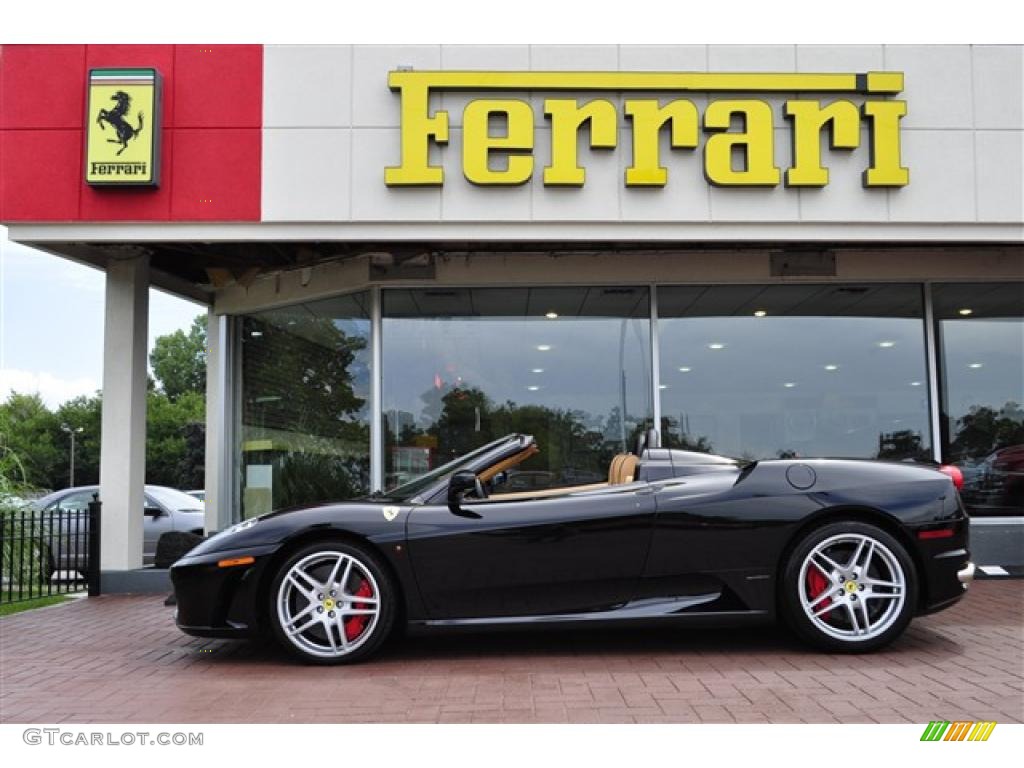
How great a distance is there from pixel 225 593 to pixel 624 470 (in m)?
2.36

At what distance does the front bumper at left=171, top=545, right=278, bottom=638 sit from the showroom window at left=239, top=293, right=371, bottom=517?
4192mm

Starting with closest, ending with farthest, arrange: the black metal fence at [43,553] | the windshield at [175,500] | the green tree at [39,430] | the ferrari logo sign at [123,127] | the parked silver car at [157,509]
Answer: the ferrari logo sign at [123,127]
the black metal fence at [43,553]
the parked silver car at [157,509]
the windshield at [175,500]
the green tree at [39,430]

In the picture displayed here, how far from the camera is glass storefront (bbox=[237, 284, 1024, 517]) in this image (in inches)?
365

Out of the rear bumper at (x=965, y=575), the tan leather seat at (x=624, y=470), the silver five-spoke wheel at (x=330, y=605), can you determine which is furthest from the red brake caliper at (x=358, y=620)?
the rear bumper at (x=965, y=575)

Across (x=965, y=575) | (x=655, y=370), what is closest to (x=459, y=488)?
(x=965, y=575)

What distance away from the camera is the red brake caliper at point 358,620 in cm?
494

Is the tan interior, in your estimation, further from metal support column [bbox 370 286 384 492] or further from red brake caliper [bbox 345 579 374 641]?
metal support column [bbox 370 286 384 492]

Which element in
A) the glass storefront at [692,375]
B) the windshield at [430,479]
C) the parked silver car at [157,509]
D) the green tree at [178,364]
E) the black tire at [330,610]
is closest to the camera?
the black tire at [330,610]

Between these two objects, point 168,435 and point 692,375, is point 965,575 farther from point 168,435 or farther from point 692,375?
point 168,435

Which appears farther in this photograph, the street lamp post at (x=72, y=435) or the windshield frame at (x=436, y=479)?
the street lamp post at (x=72, y=435)

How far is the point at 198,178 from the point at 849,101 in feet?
18.4

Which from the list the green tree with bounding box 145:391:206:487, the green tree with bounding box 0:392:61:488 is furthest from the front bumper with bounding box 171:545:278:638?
the green tree with bounding box 0:392:61:488

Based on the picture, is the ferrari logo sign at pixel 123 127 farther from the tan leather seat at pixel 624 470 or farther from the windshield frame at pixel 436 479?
the tan leather seat at pixel 624 470

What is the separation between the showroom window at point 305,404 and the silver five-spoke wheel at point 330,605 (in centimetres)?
427
